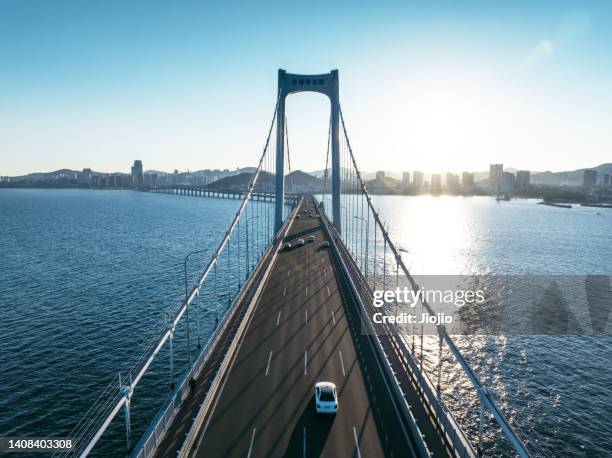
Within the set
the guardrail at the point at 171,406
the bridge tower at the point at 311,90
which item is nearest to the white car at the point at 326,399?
the guardrail at the point at 171,406

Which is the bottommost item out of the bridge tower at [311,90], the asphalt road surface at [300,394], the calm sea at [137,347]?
the calm sea at [137,347]

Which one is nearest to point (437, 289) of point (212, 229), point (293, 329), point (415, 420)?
point (293, 329)

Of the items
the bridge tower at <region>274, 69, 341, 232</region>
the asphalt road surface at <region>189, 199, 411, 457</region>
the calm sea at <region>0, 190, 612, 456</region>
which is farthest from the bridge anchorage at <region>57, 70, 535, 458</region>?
the bridge tower at <region>274, 69, 341, 232</region>

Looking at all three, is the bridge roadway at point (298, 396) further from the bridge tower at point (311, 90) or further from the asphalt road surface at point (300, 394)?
the bridge tower at point (311, 90)

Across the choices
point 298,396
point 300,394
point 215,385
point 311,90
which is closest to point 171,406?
point 215,385

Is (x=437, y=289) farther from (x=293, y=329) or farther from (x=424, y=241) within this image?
(x=424, y=241)
